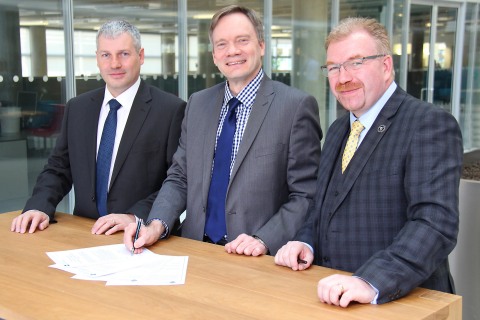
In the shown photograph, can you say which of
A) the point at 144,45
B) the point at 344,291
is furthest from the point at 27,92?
the point at 344,291

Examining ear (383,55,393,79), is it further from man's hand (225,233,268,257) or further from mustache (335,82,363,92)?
man's hand (225,233,268,257)

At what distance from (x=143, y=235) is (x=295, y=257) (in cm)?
64

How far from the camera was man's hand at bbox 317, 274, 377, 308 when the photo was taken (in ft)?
5.79

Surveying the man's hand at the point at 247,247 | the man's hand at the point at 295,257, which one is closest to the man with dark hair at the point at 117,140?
the man's hand at the point at 247,247

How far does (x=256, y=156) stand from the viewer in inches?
106

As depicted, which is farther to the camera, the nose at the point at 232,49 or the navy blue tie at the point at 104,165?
the navy blue tie at the point at 104,165

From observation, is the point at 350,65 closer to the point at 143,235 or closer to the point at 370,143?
the point at 370,143

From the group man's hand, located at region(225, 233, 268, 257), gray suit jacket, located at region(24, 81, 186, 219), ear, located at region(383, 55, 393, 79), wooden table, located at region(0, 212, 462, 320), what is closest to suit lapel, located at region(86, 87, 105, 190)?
gray suit jacket, located at region(24, 81, 186, 219)

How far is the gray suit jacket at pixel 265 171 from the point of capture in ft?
8.75

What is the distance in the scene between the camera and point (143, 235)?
96.1 inches

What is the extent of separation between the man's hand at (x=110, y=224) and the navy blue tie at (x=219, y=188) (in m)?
0.37

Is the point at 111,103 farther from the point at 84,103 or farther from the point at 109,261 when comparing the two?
the point at 109,261

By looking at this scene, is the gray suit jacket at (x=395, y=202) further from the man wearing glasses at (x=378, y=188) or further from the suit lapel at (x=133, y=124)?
the suit lapel at (x=133, y=124)

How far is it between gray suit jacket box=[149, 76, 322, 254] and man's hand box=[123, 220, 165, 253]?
0.35ft
